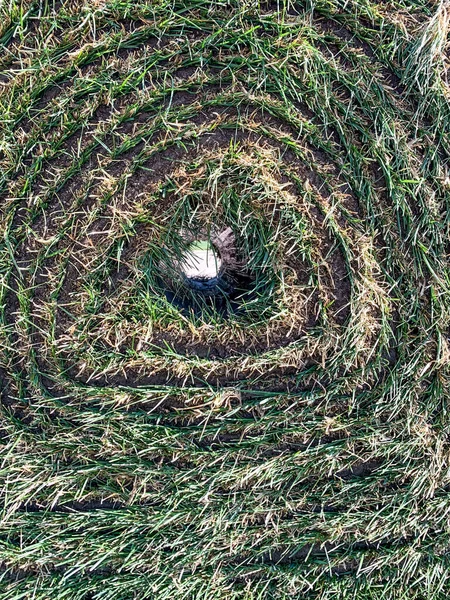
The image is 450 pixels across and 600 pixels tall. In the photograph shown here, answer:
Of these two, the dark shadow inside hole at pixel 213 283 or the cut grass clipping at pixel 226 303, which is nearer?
the cut grass clipping at pixel 226 303

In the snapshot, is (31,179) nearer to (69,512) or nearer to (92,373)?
(92,373)

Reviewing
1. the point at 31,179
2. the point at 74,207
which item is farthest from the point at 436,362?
the point at 31,179

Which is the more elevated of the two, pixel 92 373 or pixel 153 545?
pixel 92 373

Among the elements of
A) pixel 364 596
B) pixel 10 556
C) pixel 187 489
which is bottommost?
pixel 364 596

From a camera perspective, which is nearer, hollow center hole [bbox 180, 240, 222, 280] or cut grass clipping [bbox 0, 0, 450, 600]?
cut grass clipping [bbox 0, 0, 450, 600]

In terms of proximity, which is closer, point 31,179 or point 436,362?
point 31,179
